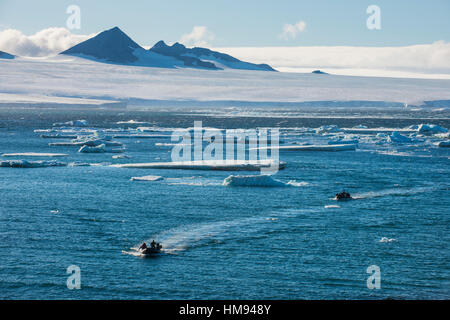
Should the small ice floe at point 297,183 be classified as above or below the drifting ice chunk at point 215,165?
below

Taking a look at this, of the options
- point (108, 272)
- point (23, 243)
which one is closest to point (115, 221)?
point (23, 243)

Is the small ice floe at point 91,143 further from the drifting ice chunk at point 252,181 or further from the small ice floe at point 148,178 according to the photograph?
the drifting ice chunk at point 252,181

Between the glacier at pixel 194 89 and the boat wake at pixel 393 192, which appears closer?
the boat wake at pixel 393 192

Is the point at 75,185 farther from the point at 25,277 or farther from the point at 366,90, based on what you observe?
the point at 366,90

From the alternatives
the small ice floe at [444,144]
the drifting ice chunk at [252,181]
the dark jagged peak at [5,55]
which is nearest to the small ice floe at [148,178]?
the drifting ice chunk at [252,181]

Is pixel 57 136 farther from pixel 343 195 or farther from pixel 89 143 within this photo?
pixel 343 195

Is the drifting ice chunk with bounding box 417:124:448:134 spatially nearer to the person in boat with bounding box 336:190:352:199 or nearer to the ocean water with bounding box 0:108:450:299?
the ocean water with bounding box 0:108:450:299
